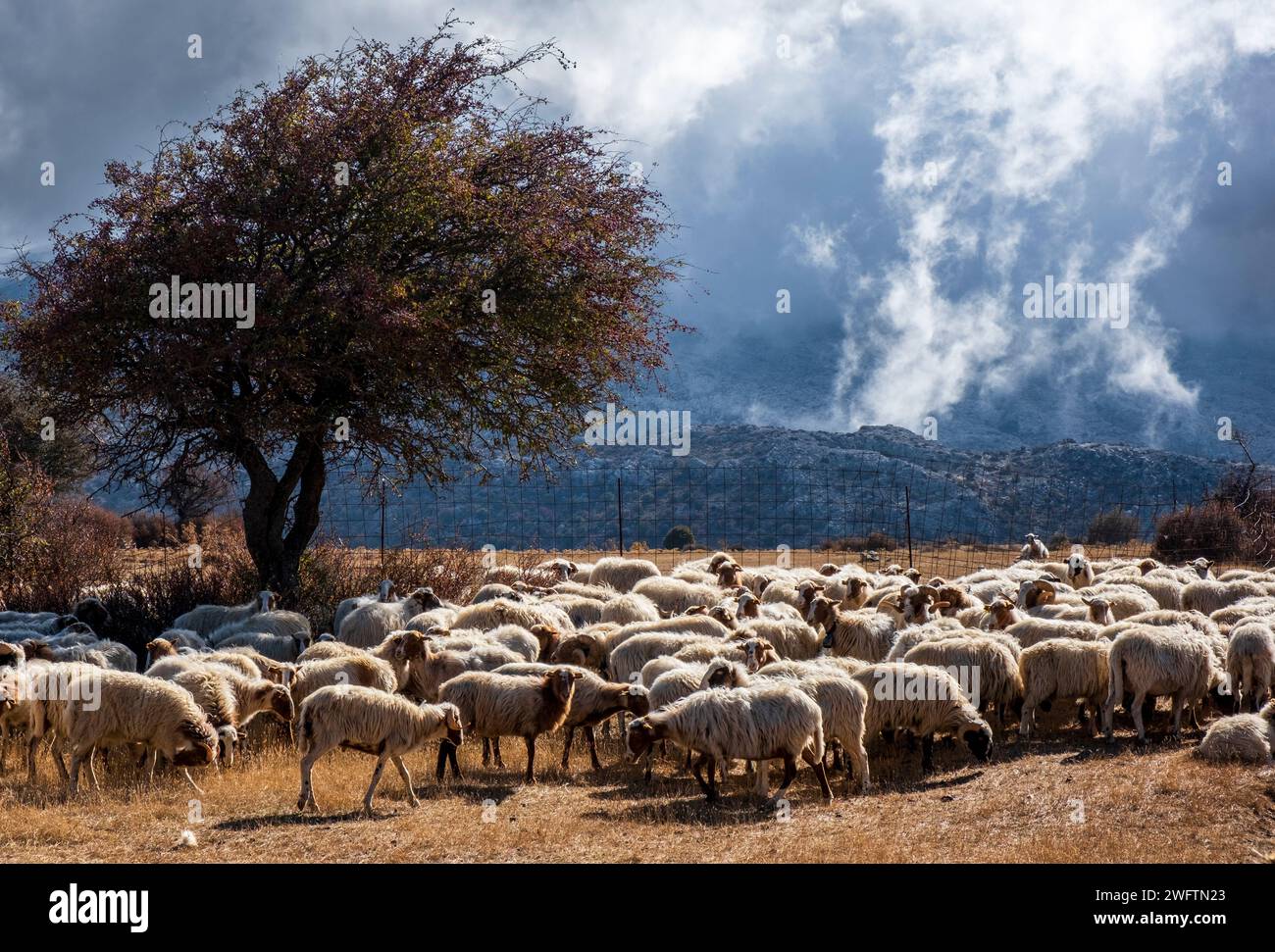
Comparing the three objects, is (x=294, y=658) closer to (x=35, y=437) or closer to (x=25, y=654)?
(x=25, y=654)

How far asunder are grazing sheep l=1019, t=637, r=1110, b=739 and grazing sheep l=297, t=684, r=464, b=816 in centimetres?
648

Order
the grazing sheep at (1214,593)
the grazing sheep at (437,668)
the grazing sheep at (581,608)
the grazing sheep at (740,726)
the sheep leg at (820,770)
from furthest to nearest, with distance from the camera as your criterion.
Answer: the grazing sheep at (1214,593) < the grazing sheep at (581,608) < the grazing sheep at (437,668) < the sheep leg at (820,770) < the grazing sheep at (740,726)

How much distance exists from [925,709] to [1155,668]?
2455mm

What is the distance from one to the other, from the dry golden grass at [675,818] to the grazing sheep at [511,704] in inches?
17.9

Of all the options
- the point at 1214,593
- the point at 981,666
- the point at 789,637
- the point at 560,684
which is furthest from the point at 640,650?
the point at 1214,593

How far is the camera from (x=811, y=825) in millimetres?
9969

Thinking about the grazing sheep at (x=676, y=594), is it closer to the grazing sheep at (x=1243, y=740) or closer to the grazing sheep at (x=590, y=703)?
the grazing sheep at (x=590, y=703)

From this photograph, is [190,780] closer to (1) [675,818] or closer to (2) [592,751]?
(2) [592,751]

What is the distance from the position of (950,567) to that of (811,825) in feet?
72.1

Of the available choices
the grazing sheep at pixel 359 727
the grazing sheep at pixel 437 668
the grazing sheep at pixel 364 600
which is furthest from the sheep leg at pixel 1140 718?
the grazing sheep at pixel 364 600

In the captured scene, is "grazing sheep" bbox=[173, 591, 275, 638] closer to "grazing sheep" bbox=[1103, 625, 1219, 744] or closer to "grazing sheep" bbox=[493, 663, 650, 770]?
"grazing sheep" bbox=[493, 663, 650, 770]

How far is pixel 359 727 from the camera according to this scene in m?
10.5

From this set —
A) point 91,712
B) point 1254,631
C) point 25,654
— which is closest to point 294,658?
point 25,654

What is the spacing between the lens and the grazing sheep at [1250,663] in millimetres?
12773
